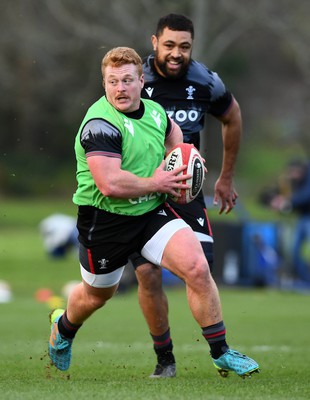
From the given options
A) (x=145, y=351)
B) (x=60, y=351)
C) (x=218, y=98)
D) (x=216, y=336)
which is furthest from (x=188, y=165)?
(x=145, y=351)

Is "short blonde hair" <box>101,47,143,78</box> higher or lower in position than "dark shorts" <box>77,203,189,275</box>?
higher

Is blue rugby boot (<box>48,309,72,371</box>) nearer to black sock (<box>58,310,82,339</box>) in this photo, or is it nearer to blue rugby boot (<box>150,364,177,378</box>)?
black sock (<box>58,310,82,339</box>)

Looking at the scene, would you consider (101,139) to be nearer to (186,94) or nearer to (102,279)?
(102,279)

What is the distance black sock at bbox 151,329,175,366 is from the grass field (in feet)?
0.52

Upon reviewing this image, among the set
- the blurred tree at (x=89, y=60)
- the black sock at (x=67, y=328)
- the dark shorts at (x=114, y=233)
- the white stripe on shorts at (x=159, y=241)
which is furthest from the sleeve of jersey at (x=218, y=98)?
the blurred tree at (x=89, y=60)

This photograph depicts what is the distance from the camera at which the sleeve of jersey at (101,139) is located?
6.68m

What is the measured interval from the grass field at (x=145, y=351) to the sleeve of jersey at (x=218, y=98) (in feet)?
5.68

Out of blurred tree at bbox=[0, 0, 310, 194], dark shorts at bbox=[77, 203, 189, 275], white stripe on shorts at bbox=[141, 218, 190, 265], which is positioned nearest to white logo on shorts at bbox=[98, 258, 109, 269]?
dark shorts at bbox=[77, 203, 189, 275]

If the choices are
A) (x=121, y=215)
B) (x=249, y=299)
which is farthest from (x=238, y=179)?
(x=121, y=215)

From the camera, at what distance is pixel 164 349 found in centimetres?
770

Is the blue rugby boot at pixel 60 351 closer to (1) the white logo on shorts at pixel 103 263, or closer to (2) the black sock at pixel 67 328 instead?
(2) the black sock at pixel 67 328

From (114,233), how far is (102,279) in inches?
13.9

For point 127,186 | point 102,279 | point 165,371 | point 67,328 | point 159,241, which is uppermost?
point 127,186

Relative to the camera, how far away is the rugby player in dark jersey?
25.0 ft
